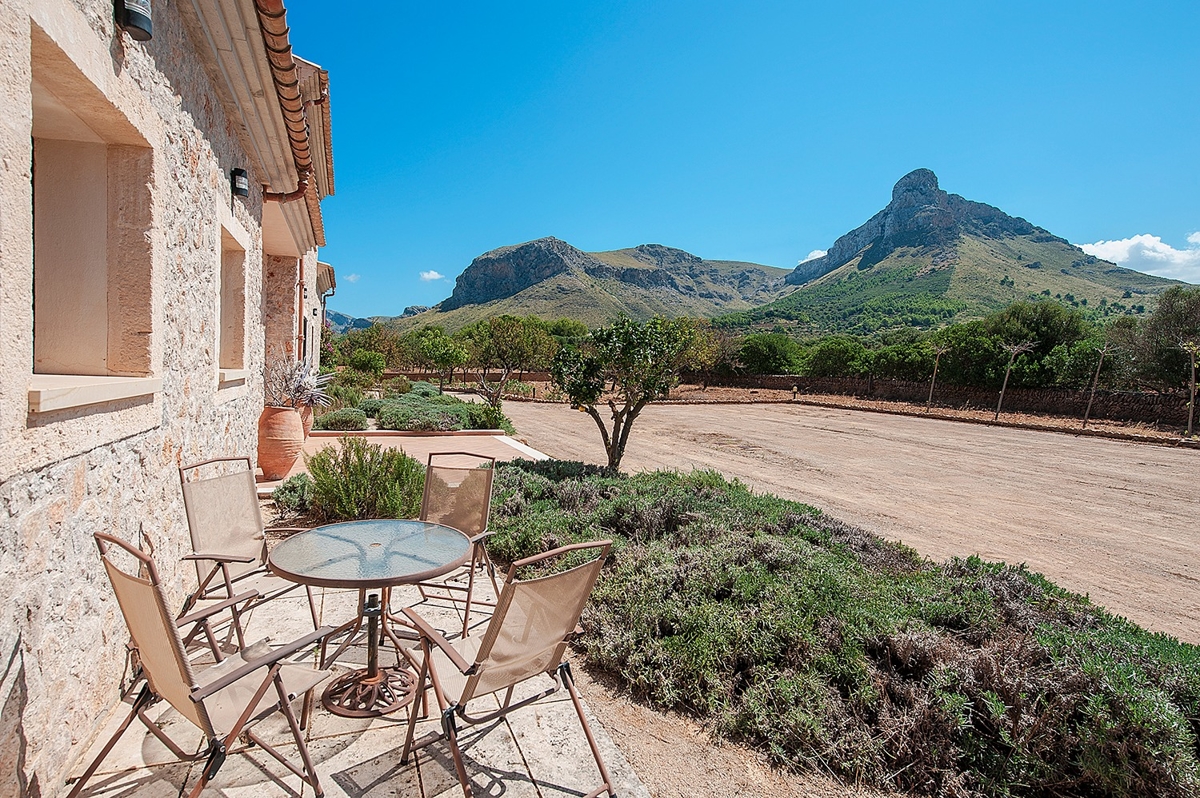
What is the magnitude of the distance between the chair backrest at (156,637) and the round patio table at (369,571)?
1.69 feet

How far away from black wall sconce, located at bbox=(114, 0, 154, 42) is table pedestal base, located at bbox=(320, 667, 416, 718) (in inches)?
116

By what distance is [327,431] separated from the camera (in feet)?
34.7

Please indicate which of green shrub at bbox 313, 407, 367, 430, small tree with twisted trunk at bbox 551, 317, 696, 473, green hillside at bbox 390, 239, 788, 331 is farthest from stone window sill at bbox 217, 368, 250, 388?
green hillside at bbox 390, 239, 788, 331

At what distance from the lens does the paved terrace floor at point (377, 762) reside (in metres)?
2.10

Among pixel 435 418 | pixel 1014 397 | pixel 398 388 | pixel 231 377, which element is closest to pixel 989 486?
pixel 435 418

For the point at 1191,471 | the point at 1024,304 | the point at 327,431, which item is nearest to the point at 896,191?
the point at 1024,304

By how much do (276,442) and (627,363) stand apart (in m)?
4.43

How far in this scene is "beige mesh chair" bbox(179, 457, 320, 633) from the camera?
2.99 m

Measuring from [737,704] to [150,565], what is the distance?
2.60 m

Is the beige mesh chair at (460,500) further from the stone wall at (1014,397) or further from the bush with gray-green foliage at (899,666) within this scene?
the stone wall at (1014,397)

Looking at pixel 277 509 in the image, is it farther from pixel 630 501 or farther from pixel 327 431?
pixel 327 431

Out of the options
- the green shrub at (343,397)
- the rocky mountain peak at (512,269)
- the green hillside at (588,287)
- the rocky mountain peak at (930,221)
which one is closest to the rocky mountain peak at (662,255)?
the green hillside at (588,287)

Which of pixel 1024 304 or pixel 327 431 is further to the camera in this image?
pixel 1024 304

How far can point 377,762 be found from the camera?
226 cm
